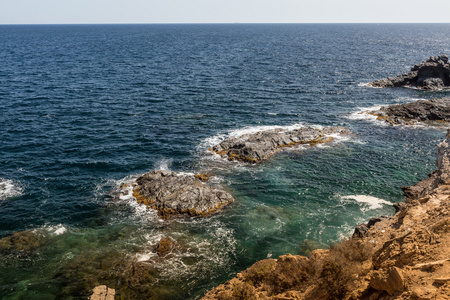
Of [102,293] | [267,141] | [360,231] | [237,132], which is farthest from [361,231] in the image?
[237,132]

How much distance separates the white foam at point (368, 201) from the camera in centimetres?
3447

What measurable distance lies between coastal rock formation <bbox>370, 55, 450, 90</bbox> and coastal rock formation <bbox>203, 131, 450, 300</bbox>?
241 feet

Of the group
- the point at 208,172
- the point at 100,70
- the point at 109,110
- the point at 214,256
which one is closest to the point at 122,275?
the point at 214,256

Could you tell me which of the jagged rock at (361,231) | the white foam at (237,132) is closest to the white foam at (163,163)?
the white foam at (237,132)

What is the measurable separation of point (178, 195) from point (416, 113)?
5124cm

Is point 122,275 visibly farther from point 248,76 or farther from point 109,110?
point 248,76

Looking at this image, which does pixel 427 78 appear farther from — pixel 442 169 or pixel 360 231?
pixel 360 231

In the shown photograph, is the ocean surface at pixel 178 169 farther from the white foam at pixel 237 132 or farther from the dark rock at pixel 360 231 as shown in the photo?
the dark rock at pixel 360 231

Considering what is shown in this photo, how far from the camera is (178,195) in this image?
35188 mm

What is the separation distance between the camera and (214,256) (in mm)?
27812

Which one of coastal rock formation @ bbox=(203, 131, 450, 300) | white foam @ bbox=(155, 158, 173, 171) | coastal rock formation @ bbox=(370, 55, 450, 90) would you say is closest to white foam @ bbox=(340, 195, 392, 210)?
coastal rock formation @ bbox=(203, 131, 450, 300)

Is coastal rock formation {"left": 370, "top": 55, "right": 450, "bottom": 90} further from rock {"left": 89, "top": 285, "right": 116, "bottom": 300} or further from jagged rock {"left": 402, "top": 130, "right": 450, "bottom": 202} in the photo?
rock {"left": 89, "top": 285, "right": 116, "bottom": 300}

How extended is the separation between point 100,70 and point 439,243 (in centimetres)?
10523

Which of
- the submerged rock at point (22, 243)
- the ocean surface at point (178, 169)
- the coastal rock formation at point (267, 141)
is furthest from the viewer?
the coastal rock formation at point (267, 141)
